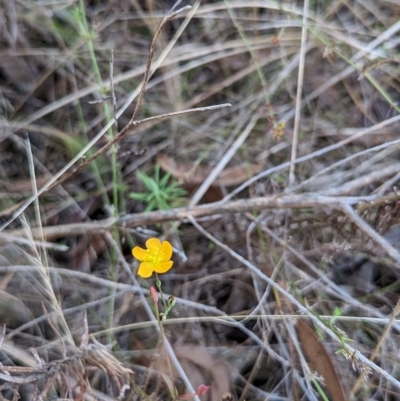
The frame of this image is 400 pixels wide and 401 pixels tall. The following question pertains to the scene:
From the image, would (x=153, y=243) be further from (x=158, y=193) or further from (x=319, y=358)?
(x=319, y=358)

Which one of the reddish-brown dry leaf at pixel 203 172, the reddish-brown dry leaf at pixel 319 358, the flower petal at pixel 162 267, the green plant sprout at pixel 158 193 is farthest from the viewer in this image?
the reddish-brown dry leaf at pixel 203 172

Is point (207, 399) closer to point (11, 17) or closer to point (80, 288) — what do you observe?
point (80, 288)

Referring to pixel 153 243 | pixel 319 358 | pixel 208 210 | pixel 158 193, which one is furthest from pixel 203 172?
pixel 319 358

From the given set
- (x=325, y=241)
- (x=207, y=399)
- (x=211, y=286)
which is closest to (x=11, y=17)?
(x=211, y=286)

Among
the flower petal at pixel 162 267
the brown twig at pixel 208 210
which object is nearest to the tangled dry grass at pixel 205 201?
the brown twig at pixel 208 210

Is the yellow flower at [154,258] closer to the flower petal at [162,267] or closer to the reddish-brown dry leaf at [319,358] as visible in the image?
the flower petal at [162,267]

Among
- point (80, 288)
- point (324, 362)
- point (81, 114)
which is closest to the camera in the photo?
point (324, 362)
